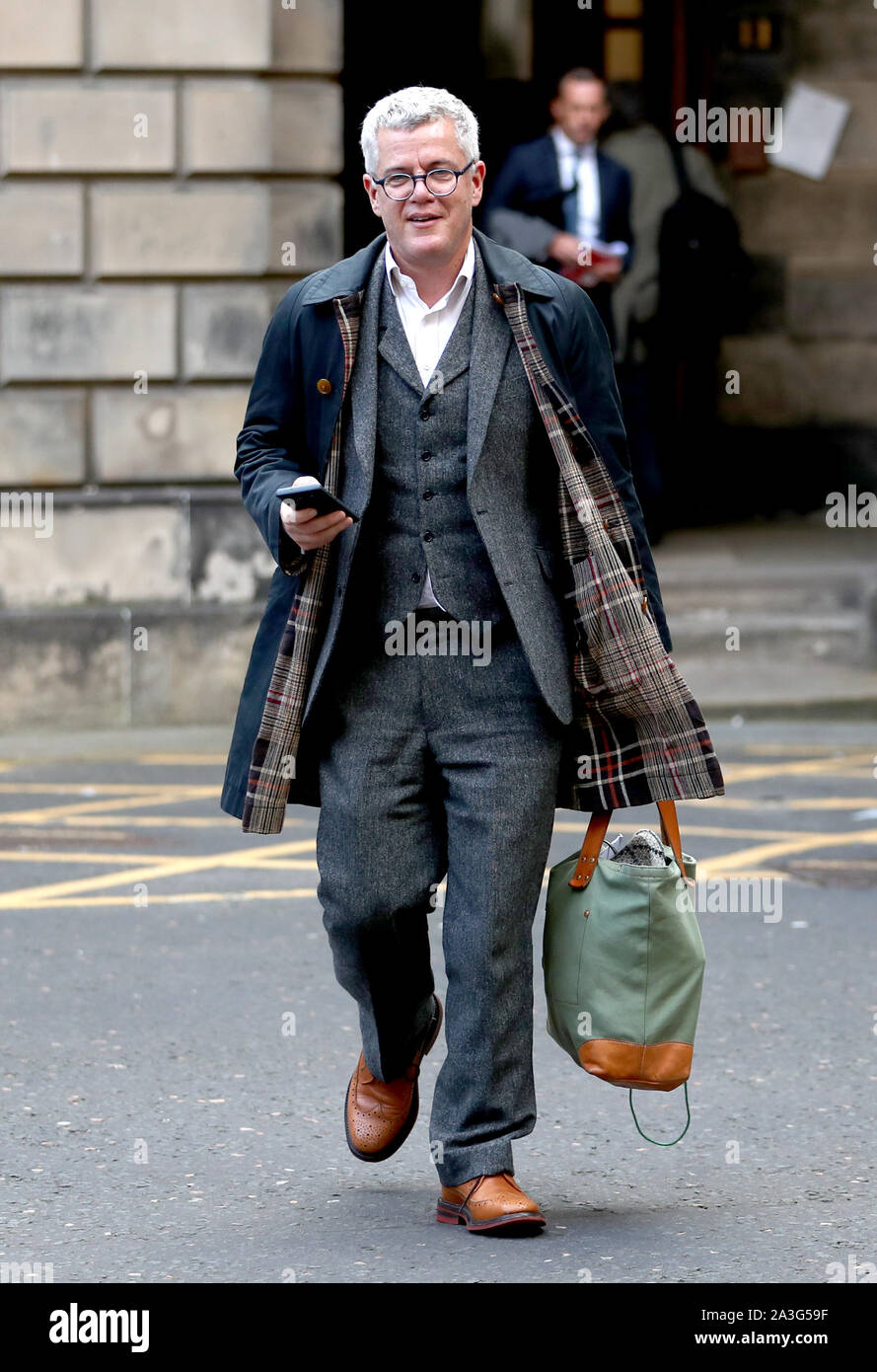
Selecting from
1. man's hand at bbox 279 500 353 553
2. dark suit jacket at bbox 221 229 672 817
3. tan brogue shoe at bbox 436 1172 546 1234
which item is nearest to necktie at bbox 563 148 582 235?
dark suit jacket at bbox 221 229 672 817

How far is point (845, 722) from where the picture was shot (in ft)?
36.7

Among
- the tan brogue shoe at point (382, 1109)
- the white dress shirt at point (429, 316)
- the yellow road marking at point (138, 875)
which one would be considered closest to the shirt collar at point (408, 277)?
the white dress shirt at point (429, 316)

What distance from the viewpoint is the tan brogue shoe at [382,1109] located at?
451 centimetres

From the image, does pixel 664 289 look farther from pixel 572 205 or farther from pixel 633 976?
pixel 633 976

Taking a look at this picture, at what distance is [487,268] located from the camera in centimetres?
431

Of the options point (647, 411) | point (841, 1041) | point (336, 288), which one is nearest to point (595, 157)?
point (647, 411)

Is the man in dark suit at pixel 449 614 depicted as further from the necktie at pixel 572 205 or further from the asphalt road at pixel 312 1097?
the necktie at pixel 572 205

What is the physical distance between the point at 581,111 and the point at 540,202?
0.44 meters

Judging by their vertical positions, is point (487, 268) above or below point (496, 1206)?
above

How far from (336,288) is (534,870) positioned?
1057 mm

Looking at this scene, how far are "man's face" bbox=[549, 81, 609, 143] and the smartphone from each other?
7381mm

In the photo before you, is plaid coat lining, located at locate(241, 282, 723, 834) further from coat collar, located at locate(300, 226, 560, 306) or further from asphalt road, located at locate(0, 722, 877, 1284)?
asphalt road, located at locate(0, 722, 877, 1284)

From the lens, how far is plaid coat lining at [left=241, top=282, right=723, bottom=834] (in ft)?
A: 13.8

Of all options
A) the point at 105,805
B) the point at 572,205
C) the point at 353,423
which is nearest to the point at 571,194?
the point at 572,205
